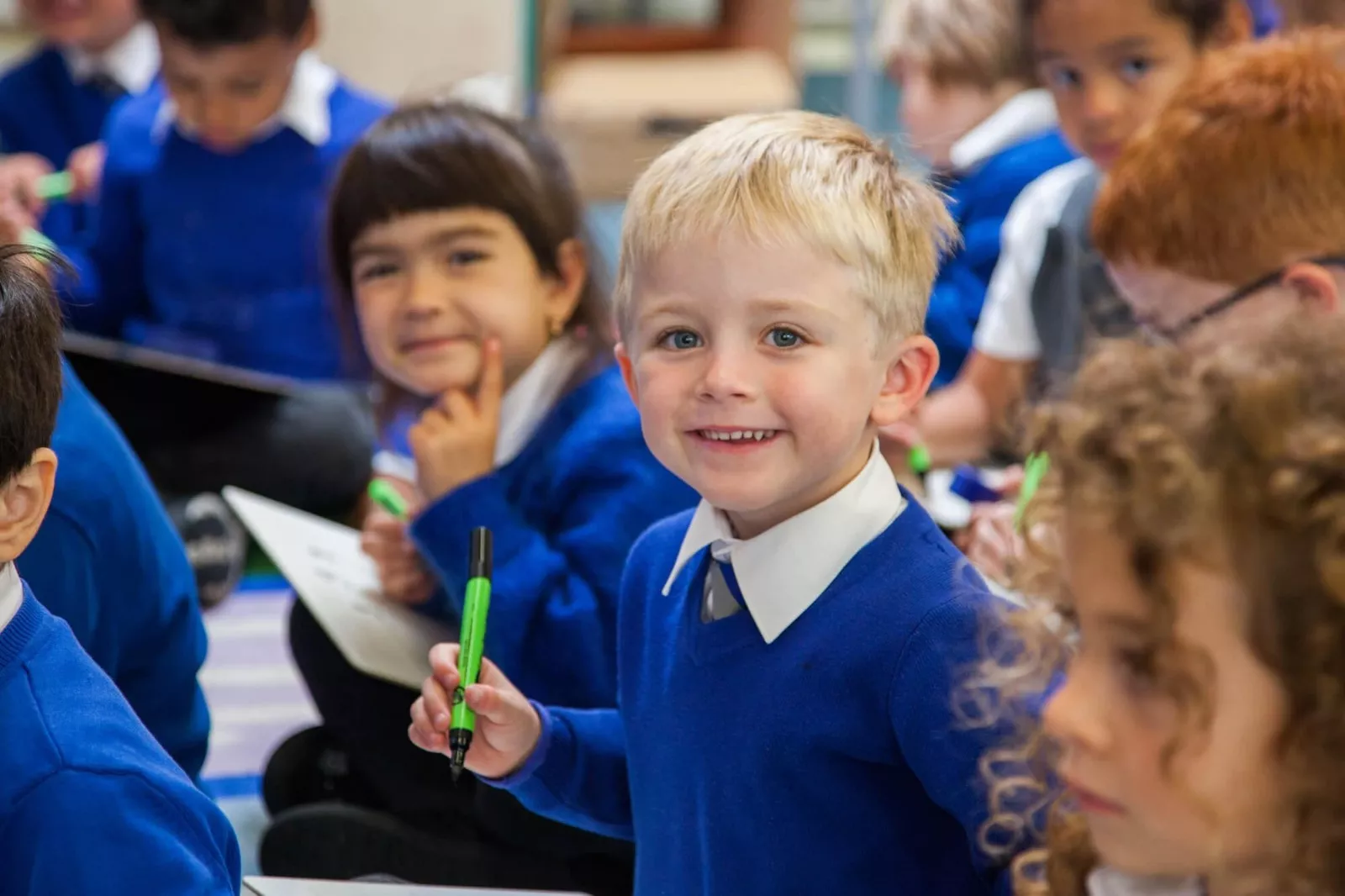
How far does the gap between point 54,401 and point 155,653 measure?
332 millimetres

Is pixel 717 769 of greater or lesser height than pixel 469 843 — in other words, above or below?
above

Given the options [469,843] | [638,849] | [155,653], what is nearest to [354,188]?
[155,653]

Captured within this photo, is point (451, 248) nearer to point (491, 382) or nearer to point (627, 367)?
point (491, 382)

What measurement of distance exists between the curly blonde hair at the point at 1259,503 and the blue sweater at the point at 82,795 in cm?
42

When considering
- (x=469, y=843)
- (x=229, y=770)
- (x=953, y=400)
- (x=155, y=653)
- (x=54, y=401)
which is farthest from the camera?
(x=953, y=400)

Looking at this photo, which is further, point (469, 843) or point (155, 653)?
point (469, 843)

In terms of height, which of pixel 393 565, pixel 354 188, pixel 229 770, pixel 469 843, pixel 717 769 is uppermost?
pixel 354 188

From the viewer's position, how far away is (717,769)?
2.82 feet

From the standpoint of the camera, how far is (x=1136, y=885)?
0.63 m

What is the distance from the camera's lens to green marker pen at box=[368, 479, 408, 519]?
1.38 m

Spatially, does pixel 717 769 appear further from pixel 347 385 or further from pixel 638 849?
pixel 347 385

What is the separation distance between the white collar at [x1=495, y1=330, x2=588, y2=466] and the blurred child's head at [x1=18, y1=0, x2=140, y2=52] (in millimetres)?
1472

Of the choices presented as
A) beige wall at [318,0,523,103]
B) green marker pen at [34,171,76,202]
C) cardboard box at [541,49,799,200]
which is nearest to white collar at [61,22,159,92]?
green marker pen at [34,171,76,202]

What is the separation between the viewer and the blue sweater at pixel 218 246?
7.15 feet
